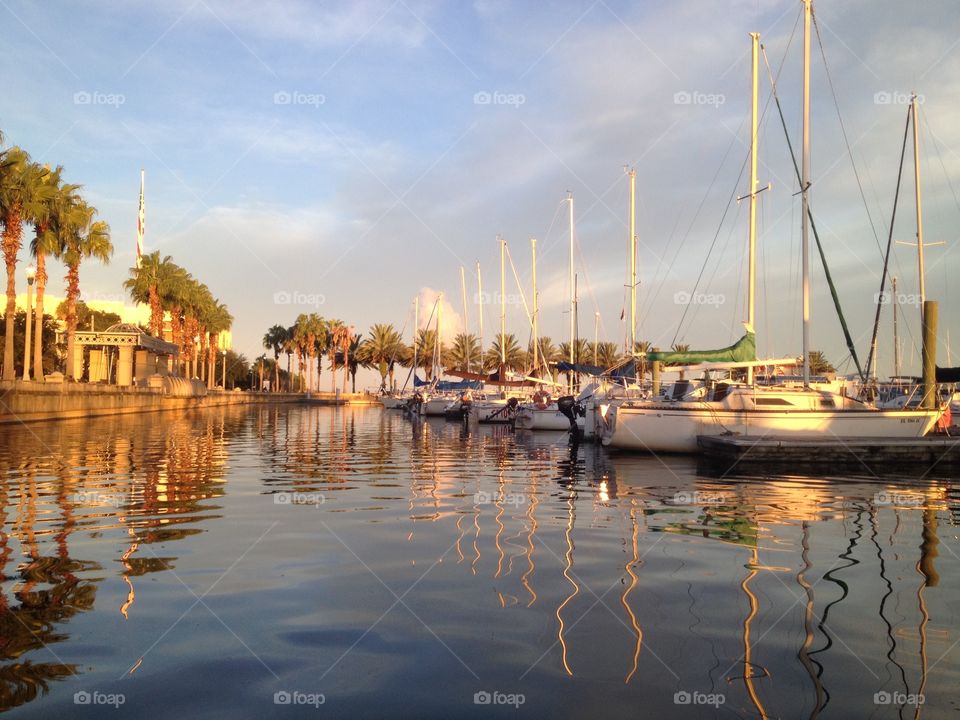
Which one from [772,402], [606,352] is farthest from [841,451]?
[606,352]

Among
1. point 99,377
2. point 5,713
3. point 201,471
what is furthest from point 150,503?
point 99,377

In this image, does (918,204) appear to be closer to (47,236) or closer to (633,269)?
(633,269)

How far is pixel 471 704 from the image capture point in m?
4.76

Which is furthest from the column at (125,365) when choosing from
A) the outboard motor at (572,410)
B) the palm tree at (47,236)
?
the outboard motor at (572,410)

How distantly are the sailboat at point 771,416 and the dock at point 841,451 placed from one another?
1.49m

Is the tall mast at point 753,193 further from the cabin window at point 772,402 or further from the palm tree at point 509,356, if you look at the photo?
the palm tree at point 509,356

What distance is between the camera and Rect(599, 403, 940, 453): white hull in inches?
1006

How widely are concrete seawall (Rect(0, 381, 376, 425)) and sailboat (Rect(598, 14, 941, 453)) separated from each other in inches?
1005

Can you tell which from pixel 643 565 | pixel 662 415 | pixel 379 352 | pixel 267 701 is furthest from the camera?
pixel 379 352

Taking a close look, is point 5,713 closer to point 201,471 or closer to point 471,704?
point 471,704

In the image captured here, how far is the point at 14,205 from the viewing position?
1657 inches

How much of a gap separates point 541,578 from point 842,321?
25655mm

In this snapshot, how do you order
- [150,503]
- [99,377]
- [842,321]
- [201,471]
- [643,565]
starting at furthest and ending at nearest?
1. [99,377]
2. [842,321]
3. [201,471]
4. [150,503]
5. [643,565]

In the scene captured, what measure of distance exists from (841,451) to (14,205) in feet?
133
